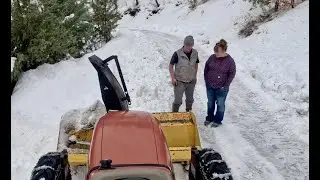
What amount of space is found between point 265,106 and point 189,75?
246cm

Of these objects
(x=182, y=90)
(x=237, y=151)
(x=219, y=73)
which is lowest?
(x=237, y=151)

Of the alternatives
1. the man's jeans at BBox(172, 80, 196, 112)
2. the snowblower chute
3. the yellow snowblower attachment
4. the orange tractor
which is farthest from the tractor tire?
the man's jeans at BBox(172, 80, 196, 112)

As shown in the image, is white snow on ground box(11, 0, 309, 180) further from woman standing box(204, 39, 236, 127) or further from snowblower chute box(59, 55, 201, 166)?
snowblower chute box(59, 55, 201, 166)

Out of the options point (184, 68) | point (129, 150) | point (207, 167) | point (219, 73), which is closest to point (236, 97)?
point (219, 73)

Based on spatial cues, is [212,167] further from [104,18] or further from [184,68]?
[104,18]

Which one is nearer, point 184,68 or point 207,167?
point 207,167

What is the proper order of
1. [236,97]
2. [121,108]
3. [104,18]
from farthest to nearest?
1. [104,18]
2. [236,97]
3. [121,108]

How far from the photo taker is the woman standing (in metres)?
8.66

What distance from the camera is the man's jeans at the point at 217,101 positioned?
9.00 meters

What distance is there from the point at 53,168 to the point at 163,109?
4.53m

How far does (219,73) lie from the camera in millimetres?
8742

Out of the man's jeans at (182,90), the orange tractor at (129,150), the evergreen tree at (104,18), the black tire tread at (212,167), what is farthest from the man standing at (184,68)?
the evergreen tree at (104,18)

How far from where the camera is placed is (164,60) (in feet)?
49.9

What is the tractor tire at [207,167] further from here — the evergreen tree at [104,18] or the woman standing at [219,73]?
the evergreen tree at [104,18]
